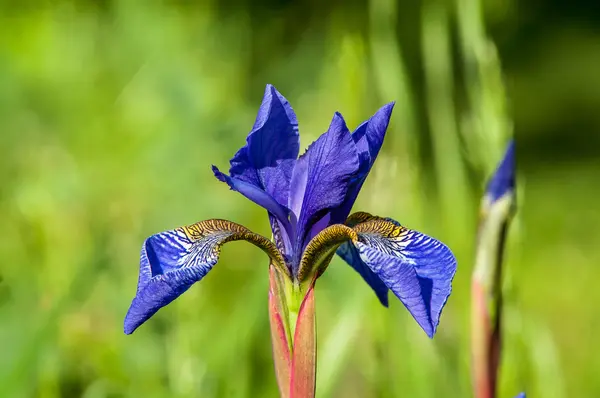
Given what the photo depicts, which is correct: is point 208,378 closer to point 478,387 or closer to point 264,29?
point 478,387

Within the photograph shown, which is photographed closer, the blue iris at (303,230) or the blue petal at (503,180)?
the blue iris at (303,230)

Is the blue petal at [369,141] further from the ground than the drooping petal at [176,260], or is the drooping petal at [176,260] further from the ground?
the blue petal at [369,141]

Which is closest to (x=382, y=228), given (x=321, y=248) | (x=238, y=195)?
(x=321, y=248)

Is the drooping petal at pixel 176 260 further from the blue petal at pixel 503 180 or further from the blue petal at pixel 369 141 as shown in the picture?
the blue petal at pixel 503 180

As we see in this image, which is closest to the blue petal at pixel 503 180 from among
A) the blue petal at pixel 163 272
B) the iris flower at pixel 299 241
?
the iris flower at pixel 299 241

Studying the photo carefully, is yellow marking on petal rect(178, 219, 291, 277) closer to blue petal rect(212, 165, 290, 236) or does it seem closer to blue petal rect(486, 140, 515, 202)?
blue petal rect(212, 165, 290, 236)

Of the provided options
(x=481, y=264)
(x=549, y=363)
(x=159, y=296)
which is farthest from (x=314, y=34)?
(x=159, y=296)
